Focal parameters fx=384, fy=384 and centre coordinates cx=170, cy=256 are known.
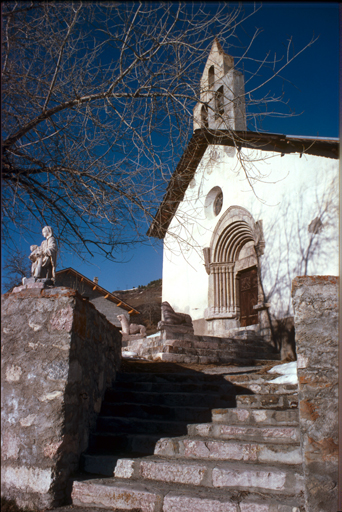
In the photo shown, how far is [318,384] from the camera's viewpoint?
9.19 feet

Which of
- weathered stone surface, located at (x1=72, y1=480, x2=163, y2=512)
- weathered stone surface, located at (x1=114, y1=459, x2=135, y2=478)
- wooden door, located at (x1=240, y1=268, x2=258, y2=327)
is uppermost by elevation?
wooden door, located at (x1=240, y1=268, x2=258, y2=327)

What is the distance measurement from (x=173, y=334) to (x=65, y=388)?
444 centimetres

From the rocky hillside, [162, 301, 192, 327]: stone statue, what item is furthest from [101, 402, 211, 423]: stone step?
the rocky hillside

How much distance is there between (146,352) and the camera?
7.49 metres

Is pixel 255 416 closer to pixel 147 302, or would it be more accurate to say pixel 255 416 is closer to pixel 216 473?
pixel 216 473

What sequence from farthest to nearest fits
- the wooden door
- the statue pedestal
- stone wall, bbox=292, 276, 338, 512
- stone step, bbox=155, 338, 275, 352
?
the wooden door < the statue pedestal < stone step, bbox=155, 338, 275, 352 < stone wall, bbox=292, 276, 338, 512

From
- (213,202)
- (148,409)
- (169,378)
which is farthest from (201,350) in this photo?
(213,202)

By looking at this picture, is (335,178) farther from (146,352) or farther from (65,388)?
(65,388)

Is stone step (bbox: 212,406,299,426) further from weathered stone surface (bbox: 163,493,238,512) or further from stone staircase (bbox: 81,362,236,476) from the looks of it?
weathered stone surface (bbox: 163,493,238,512)

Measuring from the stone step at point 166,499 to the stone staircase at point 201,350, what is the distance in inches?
145

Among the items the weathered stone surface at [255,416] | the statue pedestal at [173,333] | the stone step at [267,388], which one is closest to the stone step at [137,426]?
the weathered stone surface at [255,416]

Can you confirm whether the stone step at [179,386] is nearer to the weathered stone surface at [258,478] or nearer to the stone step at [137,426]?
the stone step at [137,426]

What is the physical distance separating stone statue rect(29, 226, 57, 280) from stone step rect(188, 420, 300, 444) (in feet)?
7.29

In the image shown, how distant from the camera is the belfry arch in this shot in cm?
1083
